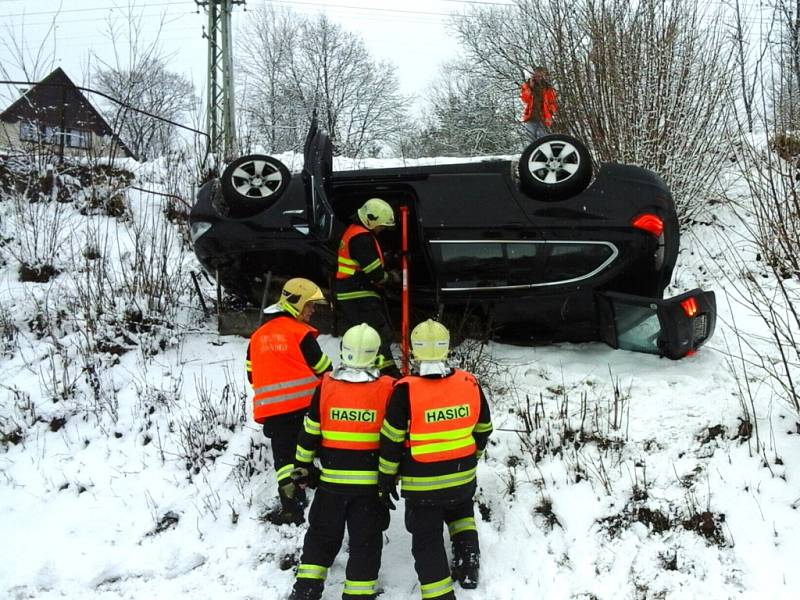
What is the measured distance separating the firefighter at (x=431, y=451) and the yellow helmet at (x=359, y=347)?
23cm

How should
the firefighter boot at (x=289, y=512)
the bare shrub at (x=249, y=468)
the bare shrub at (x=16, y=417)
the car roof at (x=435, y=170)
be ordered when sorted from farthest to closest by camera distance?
the car roof at (x=435, y=170) → the bare shrub at (x=16, y=417) → the bare shrub at (x=249, y=468) → the firefighter boot at (x=289, y=512)

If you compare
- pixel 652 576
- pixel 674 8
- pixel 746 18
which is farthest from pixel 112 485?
pixel 674 8

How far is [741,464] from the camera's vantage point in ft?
12.2

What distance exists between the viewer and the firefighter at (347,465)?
3.28 m

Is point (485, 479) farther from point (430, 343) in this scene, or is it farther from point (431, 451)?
point (430, 343)

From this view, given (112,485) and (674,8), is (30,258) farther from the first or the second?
(674,8)

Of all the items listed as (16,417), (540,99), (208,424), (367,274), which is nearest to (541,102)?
(540,99)

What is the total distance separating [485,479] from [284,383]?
1.51 m

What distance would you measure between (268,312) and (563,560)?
2.43 m

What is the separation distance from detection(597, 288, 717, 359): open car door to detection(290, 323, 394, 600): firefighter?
242 cm

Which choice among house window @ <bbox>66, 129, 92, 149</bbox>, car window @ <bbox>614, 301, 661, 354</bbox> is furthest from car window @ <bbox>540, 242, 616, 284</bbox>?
house window @ <bbox>66, 129, 92, 149</bbox>

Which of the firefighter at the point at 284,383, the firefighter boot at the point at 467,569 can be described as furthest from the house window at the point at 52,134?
the firefighter boot at the point at 467,569

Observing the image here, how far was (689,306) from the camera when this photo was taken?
456 cm

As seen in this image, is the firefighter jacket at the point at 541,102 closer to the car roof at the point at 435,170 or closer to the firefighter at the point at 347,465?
the car roof at the point at 435,170
